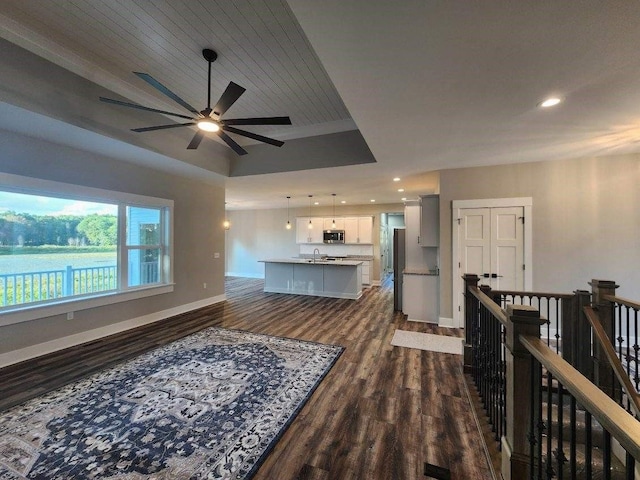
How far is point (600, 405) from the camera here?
0.88m

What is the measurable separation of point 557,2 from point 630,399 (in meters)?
3.08

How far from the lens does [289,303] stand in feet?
20.5

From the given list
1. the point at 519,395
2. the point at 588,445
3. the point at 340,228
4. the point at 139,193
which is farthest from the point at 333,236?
the point at 588,445

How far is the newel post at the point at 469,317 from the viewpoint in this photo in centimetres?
293

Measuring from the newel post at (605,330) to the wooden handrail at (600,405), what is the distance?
225 cm

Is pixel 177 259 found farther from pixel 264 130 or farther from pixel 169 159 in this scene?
pixel 264 130

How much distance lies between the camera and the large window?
11.1ft

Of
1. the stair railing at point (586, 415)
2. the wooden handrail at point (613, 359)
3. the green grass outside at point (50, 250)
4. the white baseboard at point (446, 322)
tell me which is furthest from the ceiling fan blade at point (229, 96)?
the white baseboard at point (446, 322)

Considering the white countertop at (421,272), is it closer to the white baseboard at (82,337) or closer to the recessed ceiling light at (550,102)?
the recessed ceiling light at (550,102)

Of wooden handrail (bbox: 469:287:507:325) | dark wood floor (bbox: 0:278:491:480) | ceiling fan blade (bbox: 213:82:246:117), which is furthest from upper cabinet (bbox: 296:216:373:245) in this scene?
ceiling fan blade (bbox: 213:82:246:117)

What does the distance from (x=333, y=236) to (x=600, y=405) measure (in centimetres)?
836

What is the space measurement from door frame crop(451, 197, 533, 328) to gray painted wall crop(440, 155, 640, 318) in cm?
8

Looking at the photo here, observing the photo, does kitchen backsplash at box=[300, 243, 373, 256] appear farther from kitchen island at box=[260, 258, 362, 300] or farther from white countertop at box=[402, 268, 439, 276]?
white countertop at box=[402, 268, 439, 276]

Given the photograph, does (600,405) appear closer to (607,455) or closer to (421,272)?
(607,455)
